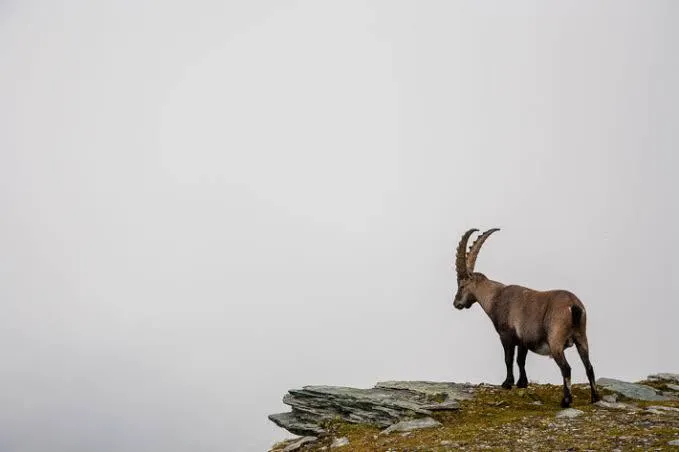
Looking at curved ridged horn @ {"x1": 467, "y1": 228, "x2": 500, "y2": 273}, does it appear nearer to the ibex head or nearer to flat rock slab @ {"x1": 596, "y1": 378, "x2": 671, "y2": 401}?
the ibex head

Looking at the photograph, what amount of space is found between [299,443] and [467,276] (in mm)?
10298

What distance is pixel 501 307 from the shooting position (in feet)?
73.9

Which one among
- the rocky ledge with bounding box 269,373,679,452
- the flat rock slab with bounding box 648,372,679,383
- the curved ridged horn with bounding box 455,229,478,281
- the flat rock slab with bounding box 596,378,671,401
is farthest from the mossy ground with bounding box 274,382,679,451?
the flat rock slab with bounding box 648,372,679,383

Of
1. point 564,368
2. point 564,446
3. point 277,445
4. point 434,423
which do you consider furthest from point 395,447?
point 564,368

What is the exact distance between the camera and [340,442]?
17.1 metres

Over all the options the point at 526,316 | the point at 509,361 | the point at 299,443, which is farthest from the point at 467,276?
the point at 299,443

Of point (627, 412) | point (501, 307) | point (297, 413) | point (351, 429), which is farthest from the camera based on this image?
point (501, 307)

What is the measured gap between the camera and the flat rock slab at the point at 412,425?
17047mm

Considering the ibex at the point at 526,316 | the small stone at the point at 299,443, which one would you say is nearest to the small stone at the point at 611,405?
the ibex at the point at 526,316

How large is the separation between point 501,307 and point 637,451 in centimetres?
1031

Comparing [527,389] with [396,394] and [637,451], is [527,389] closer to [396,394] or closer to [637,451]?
[396,394]

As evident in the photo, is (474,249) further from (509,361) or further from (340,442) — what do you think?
(340,442)

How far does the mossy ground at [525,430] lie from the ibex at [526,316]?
4.82 feet

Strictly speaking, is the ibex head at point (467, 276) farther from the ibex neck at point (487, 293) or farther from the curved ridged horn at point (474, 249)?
the ibex neck at point (487, 293)
